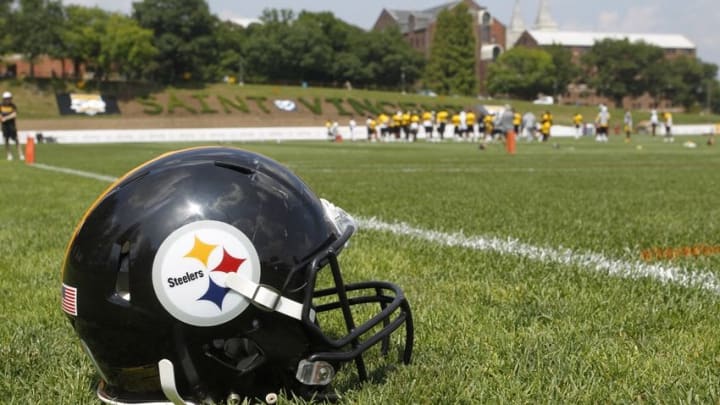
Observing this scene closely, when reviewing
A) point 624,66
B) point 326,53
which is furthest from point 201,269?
point 624,66

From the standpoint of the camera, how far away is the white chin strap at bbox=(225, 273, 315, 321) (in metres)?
1.86

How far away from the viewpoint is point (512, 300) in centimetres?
328

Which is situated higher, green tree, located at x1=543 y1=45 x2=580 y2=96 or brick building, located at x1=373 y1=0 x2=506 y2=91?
brick building, located at x1=373 y1=0 x2=506 y2=91

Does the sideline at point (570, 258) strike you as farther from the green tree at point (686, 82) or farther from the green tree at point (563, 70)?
the green tree at point (686, 82)

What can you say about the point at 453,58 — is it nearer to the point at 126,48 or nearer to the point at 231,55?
the point at 231,55

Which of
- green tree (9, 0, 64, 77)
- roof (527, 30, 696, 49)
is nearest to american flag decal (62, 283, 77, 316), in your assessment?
green tree (9, 0, 64, 77)

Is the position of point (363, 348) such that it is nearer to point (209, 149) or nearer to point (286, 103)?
point (209, 149)

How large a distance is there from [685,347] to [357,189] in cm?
720

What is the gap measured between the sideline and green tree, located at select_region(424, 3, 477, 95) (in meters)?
100

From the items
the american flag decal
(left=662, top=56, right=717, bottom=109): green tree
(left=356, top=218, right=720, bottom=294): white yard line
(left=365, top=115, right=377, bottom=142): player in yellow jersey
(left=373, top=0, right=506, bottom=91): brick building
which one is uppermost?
(left=373, top=0, right=506, bottom=91): brick building

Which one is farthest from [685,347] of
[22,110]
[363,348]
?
[22,110]

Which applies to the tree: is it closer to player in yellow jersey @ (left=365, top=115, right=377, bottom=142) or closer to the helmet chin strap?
player in yellow jersey @ (left=365, top=115, right=377, bottom=142)

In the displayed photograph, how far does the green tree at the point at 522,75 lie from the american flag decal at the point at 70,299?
10854 cm

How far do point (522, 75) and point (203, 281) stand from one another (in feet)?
363
